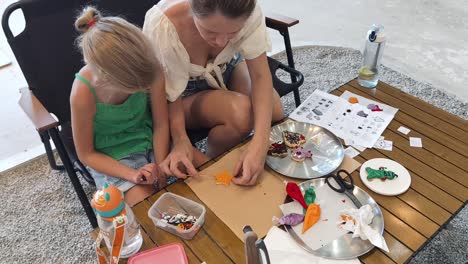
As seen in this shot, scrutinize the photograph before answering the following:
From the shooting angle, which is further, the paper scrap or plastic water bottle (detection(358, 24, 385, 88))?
plastic water bottle (detection(358, 24, 385, 88))

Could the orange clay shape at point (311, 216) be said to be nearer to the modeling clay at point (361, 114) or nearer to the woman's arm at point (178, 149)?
the woman's arm at point (178, 149)

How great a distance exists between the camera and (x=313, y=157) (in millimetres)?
1167

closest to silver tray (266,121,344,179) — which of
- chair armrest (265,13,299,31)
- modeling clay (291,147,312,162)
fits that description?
modeling clay (291,147,312,162)

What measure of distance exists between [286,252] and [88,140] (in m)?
0.68

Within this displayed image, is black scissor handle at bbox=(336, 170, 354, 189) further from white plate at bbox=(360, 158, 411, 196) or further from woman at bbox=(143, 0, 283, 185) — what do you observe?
woman at bbox=(143, 0, 283, 185)

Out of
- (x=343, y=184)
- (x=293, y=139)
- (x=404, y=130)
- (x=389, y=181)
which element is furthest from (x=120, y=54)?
(x=404, y=130)

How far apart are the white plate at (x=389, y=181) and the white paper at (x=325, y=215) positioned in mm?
94

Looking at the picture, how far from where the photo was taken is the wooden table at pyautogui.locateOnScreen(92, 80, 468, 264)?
3.03 ft

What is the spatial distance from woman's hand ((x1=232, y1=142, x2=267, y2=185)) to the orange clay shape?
18 cm

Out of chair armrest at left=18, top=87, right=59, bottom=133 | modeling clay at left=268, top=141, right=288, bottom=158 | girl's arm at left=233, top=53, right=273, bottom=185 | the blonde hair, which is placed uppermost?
the blonde hair

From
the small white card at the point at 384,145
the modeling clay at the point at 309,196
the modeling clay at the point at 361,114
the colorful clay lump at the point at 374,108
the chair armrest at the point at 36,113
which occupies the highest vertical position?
the chair armrest at the point at 36,113

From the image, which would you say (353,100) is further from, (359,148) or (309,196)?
(309,196)

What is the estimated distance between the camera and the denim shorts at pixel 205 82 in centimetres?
142

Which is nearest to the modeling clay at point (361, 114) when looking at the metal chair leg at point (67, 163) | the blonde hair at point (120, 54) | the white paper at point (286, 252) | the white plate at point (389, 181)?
the white plate at point (389, 181)
